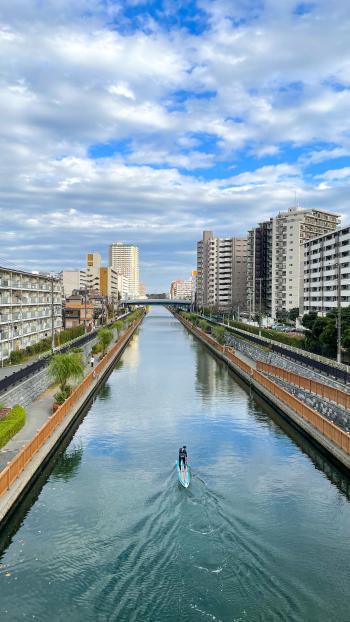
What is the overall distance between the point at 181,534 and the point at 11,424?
11.8 metres

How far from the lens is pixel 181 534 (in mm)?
19016

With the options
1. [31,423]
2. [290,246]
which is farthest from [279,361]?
[290,246]

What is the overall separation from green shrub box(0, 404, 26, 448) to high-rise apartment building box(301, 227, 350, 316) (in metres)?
66.6

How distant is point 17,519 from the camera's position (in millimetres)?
21156

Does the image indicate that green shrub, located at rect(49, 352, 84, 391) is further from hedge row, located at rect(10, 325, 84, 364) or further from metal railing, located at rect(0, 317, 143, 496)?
hedge row, located at rect(10, 325, 84, 364)

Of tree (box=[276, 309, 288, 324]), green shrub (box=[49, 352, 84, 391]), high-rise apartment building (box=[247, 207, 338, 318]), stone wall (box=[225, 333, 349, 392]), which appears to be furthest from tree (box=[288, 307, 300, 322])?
green shrub (box=[49, 352, 84, 391])

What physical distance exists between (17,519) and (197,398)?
28.8 m

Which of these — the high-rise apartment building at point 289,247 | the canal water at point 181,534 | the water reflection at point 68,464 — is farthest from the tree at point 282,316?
the water reflection at point 68,464

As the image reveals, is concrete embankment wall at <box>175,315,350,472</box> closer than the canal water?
No

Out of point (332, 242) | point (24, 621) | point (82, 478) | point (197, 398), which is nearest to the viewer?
point (24, 621)

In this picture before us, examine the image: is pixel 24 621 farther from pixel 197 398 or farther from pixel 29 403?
pixel 197 398

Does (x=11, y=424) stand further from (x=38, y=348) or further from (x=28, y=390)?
(x=38, y=348)

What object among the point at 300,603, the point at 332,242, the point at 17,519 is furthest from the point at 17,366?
the point at 332,242

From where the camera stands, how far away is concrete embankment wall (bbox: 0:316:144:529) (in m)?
20.1
